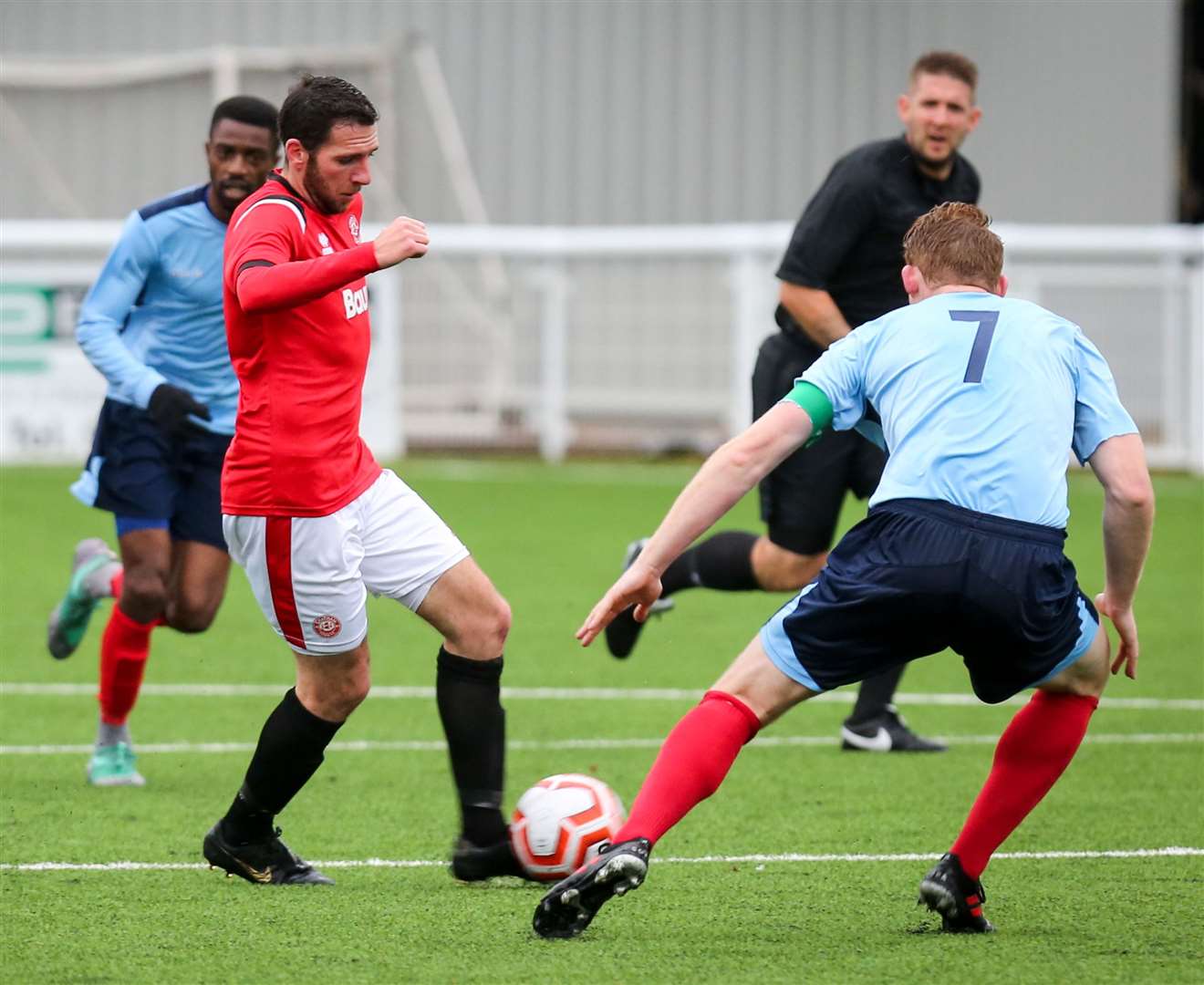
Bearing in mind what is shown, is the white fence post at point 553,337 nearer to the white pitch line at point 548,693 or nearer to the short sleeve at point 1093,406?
the white pitch line at point 548,693

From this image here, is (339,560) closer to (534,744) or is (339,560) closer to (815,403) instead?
(815,403)

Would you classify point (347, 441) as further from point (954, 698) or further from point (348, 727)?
point (954, 698)

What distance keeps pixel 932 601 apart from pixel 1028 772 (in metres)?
0.61

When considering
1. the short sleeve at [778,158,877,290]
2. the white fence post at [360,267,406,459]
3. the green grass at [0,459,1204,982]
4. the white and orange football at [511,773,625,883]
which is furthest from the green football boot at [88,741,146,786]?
the white fence post at [360,267,406,459]

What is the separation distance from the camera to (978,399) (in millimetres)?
4234

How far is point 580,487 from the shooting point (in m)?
16.8

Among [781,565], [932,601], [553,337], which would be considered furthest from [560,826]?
[553,337]

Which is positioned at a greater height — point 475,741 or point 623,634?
point 475,741

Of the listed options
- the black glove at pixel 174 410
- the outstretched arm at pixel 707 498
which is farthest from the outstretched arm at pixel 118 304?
the outstretched arm at pixel 707 498

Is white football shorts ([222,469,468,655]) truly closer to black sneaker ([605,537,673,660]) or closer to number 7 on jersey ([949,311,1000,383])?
number 7 on jersey ([949,311,1000,383])

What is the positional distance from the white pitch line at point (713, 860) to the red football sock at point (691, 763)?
1117 mm

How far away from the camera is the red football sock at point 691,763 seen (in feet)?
13.8

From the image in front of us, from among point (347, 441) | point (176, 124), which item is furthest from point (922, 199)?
point (176, 124)

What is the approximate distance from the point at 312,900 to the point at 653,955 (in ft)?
3.23
